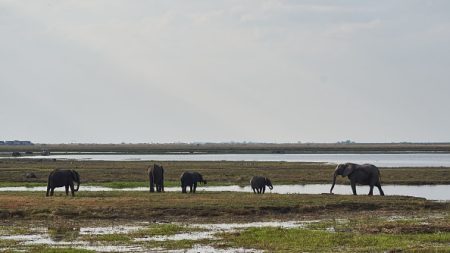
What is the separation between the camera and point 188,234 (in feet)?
81.3

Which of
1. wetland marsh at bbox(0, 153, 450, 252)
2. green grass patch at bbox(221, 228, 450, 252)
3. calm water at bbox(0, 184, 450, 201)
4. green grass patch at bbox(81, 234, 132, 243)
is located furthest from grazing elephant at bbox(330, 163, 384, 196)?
green grass patch at bbox(81, 234, 132, 243)

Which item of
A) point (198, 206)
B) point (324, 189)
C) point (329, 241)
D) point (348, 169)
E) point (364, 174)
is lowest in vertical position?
point (329, 241)

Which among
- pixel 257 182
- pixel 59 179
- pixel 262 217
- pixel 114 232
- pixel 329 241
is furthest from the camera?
pixel 257 182

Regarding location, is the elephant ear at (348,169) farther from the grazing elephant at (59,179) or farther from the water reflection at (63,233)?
the water reflection at (63,233)

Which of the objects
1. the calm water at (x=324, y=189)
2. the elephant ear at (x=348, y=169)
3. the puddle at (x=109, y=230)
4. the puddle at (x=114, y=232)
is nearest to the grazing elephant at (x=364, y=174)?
the elephant ear at (x=348, y=169)

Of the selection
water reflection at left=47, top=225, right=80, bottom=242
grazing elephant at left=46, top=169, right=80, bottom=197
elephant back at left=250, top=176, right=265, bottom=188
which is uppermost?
grazing elephant at left=46, top=169, right=80, bottom=197

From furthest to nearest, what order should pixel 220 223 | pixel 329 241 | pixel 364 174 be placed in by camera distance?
pixel 364 174, pixel 220 223, pixel 329 241

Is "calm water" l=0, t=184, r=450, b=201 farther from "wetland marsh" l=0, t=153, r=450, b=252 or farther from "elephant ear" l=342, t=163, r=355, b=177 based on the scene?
"wetland marsh" l=0, t=153, r=450, b=252

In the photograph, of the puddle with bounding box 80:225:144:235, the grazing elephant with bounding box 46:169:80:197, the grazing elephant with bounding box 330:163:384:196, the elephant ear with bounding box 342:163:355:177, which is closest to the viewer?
the puddle with bounding box 80:225:144:235

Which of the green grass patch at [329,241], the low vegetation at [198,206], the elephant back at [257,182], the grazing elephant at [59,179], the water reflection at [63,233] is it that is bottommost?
the green grass patch at [329,241]

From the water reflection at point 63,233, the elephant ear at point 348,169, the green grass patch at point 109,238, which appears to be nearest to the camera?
the green grass patch at point 109,238

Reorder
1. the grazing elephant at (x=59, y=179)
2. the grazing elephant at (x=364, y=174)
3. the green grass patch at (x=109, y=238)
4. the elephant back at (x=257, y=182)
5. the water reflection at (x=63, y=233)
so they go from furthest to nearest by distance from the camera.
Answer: the elephant back at (x=257, y=182), the grazing elephant at (x=364, y=174), the grazing elephant at (x=59, y=179), the water reflection at (x=63, y=233), the green grass patch at (x=109, y=238)

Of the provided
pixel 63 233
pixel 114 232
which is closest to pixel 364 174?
pixel 114 232

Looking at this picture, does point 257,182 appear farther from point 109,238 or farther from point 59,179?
point 109,238
